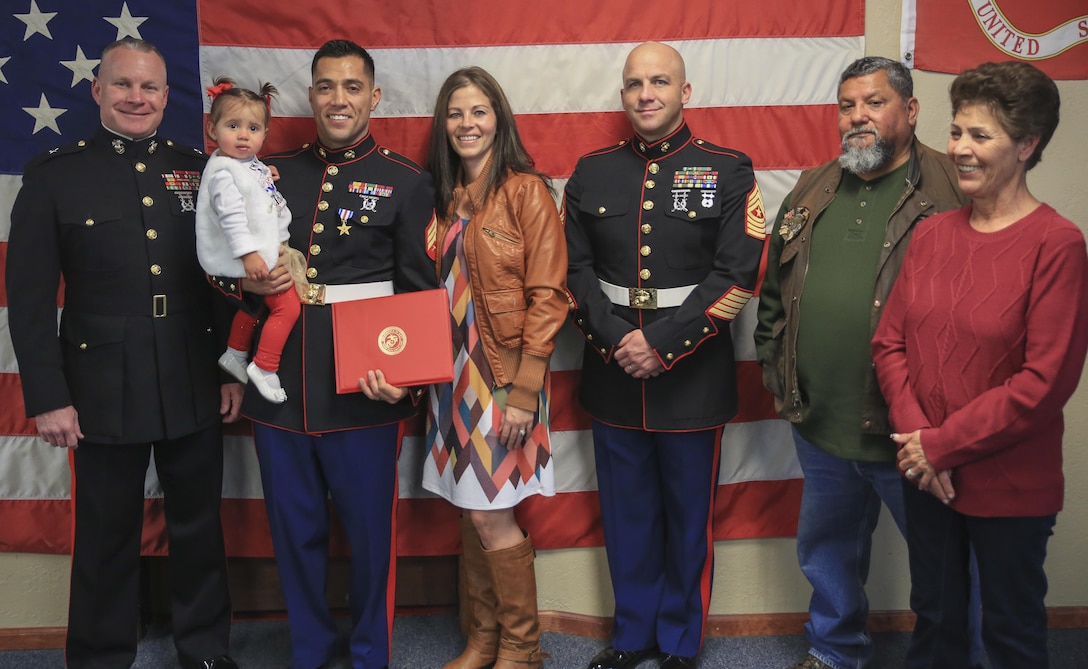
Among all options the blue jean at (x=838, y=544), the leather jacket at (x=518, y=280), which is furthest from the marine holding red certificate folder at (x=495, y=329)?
the blue jean at (x=838, y=544)

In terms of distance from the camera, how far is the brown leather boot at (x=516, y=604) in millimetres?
2492

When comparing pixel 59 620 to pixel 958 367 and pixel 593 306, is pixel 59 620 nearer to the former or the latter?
pixel 593 306

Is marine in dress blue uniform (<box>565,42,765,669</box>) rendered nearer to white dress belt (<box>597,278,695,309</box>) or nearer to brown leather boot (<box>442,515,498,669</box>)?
white dress belt (<box>597,278,695,309</box>)

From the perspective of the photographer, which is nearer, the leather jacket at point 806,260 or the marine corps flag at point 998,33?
the leather jacket at point 806,260

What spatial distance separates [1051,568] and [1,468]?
3.29 metres

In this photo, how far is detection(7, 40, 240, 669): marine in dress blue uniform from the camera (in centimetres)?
228

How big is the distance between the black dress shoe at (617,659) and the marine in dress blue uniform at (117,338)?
1211 mm

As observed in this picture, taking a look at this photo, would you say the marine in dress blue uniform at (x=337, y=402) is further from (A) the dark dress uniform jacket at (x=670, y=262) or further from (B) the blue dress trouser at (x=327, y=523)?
(A) the dark dress uniform jacket at (x=670, y=262)

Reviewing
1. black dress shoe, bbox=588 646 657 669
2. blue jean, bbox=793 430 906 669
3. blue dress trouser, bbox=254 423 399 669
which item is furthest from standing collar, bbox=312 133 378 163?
black dress shoe, bbox=588 646 657 669

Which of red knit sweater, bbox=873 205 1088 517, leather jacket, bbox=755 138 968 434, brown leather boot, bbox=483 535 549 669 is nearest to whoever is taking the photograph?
red knit sweater, bbox=873 205 1088 517

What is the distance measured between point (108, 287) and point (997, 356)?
2098 millimetres

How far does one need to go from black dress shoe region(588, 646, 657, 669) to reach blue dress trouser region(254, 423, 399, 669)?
24.2 inches

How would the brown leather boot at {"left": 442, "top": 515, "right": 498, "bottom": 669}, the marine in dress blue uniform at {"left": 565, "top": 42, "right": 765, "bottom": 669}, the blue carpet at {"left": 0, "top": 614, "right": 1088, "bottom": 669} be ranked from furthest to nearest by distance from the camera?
the blue carpet at {"left": 0, "top": 614, "right": 1088, "bottom": 669}, the brown leather boot at {"left": 442, "top": 515, "right": 498, "bottom": 669}, the marine in dress blue uniform at {"left": 565, "top": 42, "right": 765, "bottom": 669}

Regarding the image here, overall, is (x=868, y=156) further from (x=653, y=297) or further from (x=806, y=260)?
(x=653, y=297)
